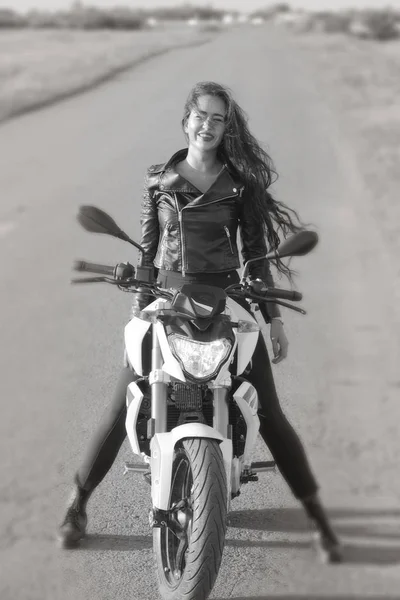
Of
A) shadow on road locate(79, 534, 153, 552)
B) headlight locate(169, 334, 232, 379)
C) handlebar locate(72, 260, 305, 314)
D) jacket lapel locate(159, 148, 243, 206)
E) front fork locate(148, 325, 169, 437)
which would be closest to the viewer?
headlight locate(169, 334, 232, 379)

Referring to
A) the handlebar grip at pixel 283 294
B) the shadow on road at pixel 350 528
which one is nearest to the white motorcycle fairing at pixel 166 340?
the handlebar grip at pixel 283 294

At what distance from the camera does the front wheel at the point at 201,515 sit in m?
3.16

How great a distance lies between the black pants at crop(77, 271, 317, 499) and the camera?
152 inches

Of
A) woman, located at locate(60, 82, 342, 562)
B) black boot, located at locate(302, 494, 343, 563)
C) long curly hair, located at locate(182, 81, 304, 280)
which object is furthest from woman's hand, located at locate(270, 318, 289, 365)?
black boot, located at locate(302, 494, 343, 563)

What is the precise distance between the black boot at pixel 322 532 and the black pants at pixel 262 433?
0.19 ft

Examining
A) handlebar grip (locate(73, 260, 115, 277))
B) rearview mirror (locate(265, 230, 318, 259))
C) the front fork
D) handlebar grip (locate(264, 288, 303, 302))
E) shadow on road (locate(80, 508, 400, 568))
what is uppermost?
rearview mirror (locate(265, 230, 318, 259))

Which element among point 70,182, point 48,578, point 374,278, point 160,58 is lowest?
point 48,578

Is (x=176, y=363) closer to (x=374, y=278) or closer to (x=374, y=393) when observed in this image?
(x=374, y=393)

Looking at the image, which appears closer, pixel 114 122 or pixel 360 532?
pixel 360 532

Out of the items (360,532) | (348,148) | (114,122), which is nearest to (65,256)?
(360,532)

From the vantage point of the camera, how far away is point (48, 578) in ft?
12.2

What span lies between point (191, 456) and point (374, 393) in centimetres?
300

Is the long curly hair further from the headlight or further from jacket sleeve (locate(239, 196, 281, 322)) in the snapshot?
the headlight

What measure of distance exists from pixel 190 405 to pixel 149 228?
887 millimetres
